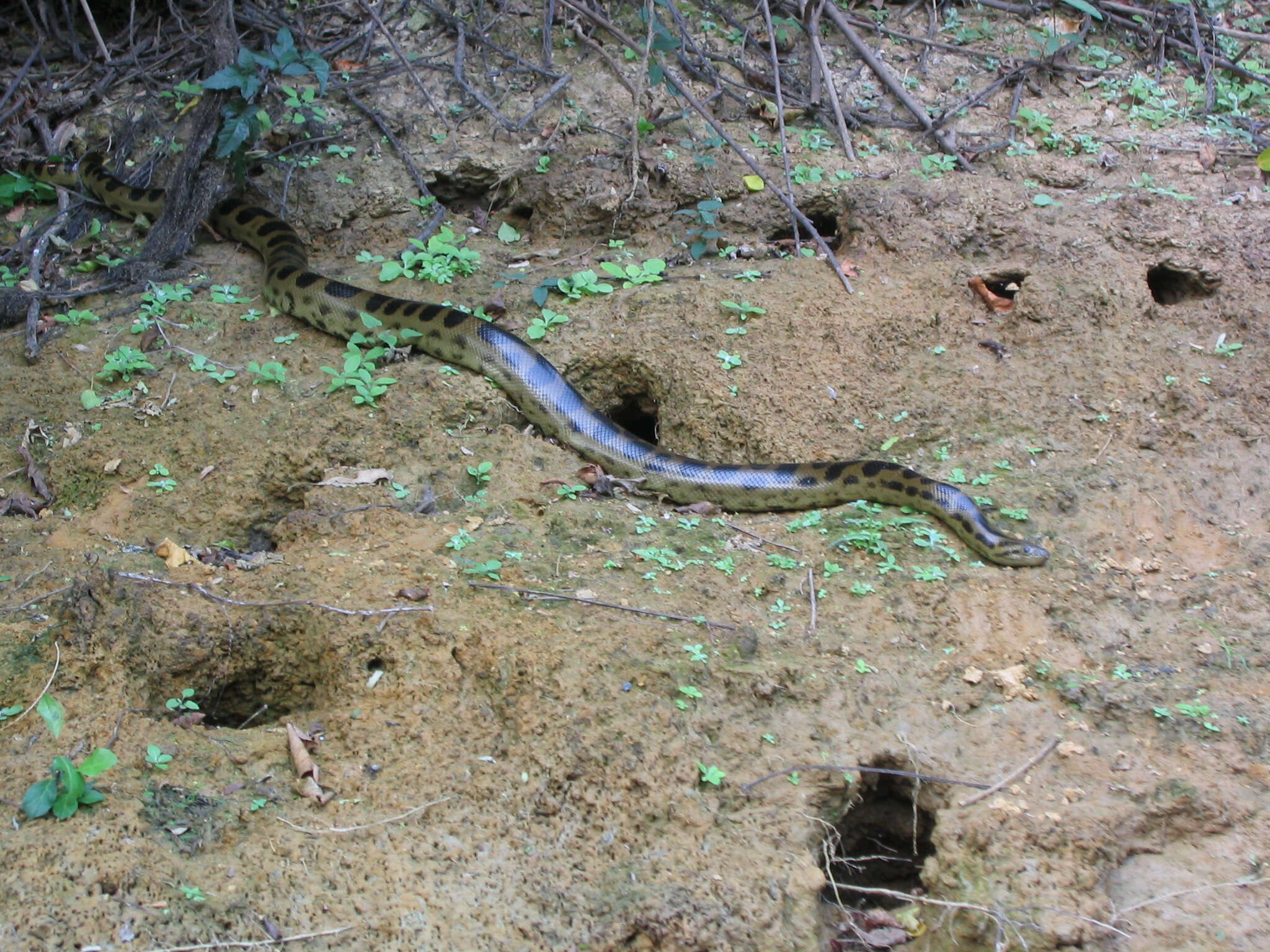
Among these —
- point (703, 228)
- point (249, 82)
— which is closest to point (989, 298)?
point (703, 228)

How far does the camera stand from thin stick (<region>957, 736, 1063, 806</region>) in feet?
11.7

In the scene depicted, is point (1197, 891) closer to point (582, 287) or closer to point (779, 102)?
point (582, 287)

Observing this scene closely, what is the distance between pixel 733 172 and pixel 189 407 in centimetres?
389

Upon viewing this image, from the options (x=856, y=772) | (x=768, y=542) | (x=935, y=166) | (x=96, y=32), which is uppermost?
(x=96, y=32)

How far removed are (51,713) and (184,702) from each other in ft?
2.33

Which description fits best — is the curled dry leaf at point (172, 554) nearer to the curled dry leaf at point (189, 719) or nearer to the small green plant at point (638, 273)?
the curled dry leaf at point (189, 719)

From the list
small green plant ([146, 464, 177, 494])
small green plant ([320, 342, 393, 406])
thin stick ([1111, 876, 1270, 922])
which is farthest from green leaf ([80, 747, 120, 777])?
thin stick ([1111, 876, 1270, 922])

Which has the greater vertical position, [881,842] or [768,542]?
[768,542]

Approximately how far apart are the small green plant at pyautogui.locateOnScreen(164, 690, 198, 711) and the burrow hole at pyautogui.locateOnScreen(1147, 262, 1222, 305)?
5698 millimetres

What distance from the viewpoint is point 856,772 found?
11.9ft

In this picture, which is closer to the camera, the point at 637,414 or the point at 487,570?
the point at 487,570

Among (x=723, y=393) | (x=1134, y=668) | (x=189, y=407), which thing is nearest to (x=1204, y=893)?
(x=1134, y=668)

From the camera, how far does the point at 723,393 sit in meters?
5.98

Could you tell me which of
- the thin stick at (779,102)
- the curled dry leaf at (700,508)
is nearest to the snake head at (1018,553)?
the curled dry leaf at (700,508)
